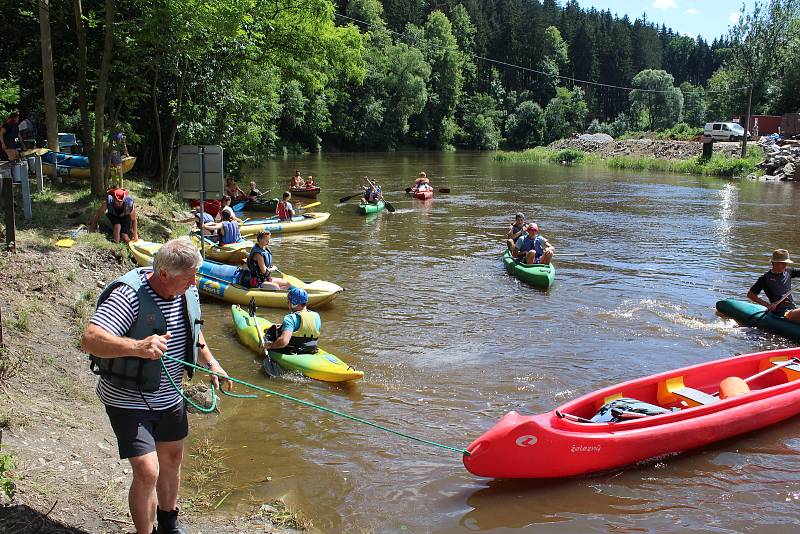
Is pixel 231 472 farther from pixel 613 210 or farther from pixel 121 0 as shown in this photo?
pixel 613 210

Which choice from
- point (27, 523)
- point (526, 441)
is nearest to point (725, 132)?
point (526, 441)

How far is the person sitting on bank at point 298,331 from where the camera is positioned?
825 centimetres

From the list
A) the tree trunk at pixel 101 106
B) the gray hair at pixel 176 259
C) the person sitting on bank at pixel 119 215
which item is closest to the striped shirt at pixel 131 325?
the gray hair at pixel 176 259

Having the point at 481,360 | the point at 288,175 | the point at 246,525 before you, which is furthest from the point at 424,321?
the point at 288,175

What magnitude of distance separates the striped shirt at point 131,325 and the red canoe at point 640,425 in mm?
2906

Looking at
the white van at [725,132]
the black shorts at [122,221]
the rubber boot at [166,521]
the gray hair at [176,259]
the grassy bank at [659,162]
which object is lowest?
the rubber boot at [166,521]

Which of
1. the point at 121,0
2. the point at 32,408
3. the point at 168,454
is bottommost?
the point at 32,408

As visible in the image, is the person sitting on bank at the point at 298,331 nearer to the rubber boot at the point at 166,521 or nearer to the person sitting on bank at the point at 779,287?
the rubber boot at the point at 166,521

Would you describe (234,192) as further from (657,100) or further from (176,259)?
(657,100)

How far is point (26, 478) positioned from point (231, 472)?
187 centimetres

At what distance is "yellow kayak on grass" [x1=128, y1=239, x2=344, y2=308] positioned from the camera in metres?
11.1

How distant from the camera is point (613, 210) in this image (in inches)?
1000

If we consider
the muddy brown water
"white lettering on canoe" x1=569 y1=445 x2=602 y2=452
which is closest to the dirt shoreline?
the muddy brown water

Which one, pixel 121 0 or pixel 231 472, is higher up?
pixel 121 0
